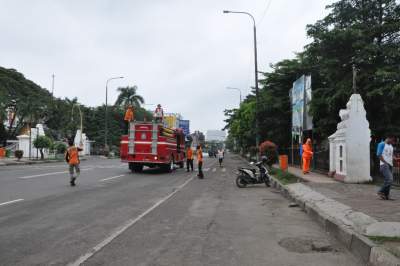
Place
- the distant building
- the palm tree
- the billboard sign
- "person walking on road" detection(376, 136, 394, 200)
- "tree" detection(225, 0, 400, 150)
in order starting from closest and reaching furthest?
1. "person walking on road" detection(376, 136, 394, 200)
2. "tree" detection(225, 0, 400, 150)
3. the billboard sign
4. the palm tree
5. the distant building

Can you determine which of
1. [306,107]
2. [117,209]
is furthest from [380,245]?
[306,107]

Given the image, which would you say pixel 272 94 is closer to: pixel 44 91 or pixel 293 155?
pixel 293 155

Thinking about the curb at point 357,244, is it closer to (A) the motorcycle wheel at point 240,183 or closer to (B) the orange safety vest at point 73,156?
(A) the motorcycle wheel at point 240,183

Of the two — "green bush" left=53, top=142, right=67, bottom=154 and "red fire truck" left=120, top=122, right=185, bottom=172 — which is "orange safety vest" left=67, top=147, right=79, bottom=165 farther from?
"green bush" left=53, top=142, right=67, bottom=154

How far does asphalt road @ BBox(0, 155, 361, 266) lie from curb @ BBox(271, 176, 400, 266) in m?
0.17

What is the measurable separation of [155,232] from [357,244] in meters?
3.40

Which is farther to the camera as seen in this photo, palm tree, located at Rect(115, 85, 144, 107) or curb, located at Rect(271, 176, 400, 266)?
palm tree, located at Rect(115, 85, 144, 107)

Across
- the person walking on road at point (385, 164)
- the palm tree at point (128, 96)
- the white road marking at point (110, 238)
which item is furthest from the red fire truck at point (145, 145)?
the palm tree at point (128, 96)

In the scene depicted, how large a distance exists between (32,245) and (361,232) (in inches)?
202

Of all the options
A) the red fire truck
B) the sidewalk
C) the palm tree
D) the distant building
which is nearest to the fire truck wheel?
the red fire truck

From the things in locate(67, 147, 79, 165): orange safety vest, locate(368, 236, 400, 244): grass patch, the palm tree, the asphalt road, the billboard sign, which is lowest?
the asphalt road

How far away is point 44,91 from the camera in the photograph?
64.2 m

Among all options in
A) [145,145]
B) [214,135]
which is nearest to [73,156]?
[145,145]

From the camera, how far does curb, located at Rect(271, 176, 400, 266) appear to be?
564 centimetres
